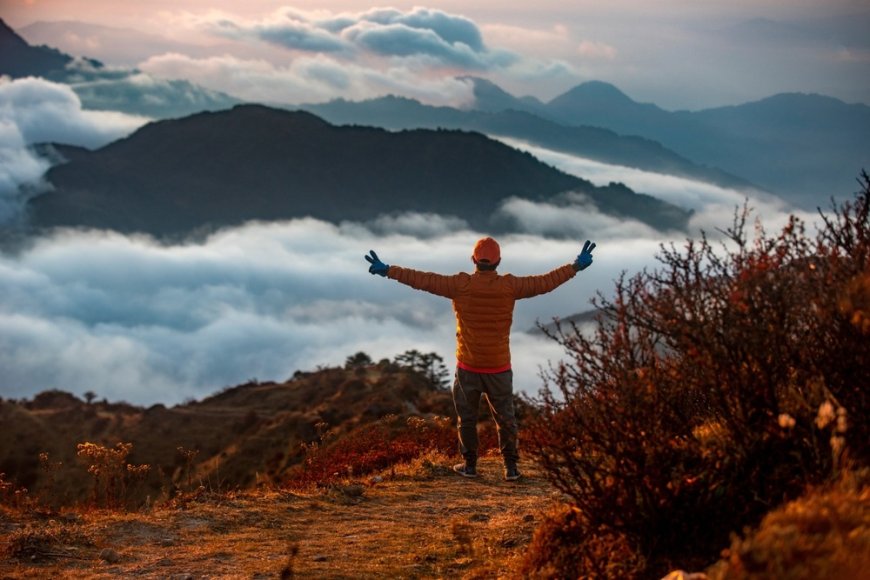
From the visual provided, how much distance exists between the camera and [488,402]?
8.04 metres

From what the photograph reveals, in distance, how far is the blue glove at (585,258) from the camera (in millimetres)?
7776

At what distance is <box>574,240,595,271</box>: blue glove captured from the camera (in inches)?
306

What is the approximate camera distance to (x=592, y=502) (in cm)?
411

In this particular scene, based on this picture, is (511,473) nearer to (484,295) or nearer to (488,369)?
(488,369)

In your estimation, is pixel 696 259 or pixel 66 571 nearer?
pixel 696 259

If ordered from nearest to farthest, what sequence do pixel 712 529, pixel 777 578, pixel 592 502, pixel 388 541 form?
pixel 777 578 < pixel 712 529 < pixel 592 502 < pixel 388 541

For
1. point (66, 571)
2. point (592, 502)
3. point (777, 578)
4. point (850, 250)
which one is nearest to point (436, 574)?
point (592, 502)

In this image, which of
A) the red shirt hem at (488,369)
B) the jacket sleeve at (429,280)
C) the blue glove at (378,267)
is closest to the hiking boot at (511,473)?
the red shirt hem at (488,369)

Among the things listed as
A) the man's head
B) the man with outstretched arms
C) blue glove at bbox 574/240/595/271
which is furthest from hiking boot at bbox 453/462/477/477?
blue glove at bbox 574/240/595/271

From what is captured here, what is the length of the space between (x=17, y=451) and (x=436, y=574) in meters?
38.8

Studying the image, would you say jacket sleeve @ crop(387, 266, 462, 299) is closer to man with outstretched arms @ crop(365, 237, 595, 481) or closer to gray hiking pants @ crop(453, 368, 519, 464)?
man with outstretched arms @ crop(365, 237, 595, 481)

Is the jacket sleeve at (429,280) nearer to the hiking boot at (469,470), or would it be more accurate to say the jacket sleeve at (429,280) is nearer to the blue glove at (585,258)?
the blue glove at (585,258)

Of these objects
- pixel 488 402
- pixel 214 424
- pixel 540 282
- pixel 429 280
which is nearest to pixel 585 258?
pixel 540 282

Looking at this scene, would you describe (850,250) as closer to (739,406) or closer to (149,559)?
(739,406)
